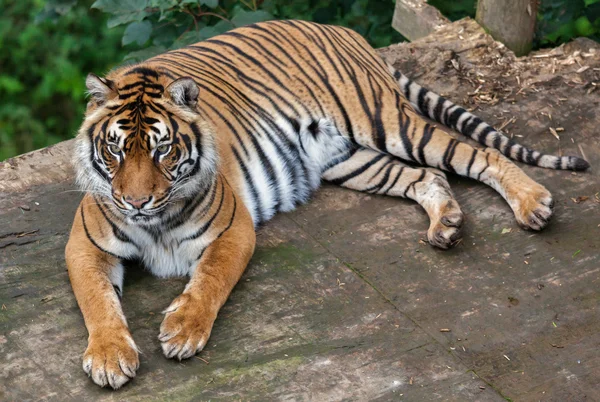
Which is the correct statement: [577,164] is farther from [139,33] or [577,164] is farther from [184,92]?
[139,33]

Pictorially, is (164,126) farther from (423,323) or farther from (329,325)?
(423,323)

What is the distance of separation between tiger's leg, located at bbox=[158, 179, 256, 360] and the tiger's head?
231 millimetres

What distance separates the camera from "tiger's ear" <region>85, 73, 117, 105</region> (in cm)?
340

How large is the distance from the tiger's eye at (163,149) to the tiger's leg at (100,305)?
448 millimetres

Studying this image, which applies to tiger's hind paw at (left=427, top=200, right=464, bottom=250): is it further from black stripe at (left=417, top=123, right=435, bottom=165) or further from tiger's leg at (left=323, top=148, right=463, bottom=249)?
black stripe at (left=417, top=123, right=435, bottom=165)

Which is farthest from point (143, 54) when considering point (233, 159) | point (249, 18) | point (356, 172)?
point (356, 172)

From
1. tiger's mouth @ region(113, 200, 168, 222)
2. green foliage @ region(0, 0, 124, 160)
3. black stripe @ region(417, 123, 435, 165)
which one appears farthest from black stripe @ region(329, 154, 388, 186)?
green foliage @ region(0, 0, 124, 160)

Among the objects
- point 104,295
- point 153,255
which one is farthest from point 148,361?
point 153,255

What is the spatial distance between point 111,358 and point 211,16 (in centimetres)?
325

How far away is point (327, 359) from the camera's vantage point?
10.9 ft

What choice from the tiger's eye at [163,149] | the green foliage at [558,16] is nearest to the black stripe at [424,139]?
the tiger's eye at [163,149]

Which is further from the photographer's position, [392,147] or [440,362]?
Result: [392,147]

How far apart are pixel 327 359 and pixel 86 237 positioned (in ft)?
3.56

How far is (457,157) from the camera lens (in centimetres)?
438
